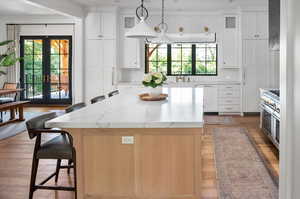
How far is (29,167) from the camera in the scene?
4.38 meters

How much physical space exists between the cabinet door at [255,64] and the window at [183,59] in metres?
1.01

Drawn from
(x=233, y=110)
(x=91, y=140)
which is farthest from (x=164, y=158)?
(x=233, y=110)

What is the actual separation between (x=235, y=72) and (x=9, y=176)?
6.80 m

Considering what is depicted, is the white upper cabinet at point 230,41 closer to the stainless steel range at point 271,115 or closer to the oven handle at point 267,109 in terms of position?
the stainless steel range at point 271,115

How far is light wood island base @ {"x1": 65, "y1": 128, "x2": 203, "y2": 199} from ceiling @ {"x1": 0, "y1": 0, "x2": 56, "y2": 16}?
5.96 m

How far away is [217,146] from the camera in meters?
5.55

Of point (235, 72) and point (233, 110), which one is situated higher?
point (235, 72)

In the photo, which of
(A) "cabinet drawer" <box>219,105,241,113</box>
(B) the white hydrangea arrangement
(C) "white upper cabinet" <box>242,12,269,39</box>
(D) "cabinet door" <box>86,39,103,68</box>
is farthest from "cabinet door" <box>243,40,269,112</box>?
(B) the white hydrangea arrangement

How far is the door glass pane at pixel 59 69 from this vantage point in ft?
36.1

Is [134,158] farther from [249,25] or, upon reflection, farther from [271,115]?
[249,25]

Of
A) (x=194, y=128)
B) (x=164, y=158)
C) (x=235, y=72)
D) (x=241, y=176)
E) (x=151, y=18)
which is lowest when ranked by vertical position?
(x=241, y=176)

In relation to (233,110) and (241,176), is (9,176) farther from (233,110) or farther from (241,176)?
(233,110)

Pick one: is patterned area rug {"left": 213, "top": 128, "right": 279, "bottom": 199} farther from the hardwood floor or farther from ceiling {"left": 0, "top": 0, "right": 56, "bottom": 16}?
ceiling {"left": 0, "top": 0, "right": 56, "bottom": 16}

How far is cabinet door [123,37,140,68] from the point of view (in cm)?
899
